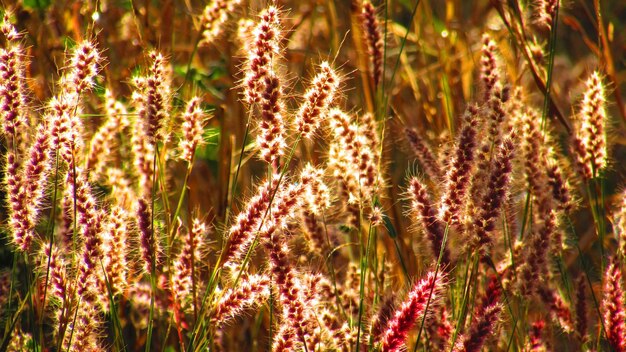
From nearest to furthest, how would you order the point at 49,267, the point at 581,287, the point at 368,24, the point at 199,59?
the point at 49,267 → the point at 581,287 → the point at 368,24 → the point at 199,59

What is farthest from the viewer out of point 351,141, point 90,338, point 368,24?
point 368,24

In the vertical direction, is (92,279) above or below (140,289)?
above

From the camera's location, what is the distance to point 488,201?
1466 mm

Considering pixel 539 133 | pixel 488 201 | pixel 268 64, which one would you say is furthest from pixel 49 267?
pixel 539 133

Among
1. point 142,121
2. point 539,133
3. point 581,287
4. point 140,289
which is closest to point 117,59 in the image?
point 140,289

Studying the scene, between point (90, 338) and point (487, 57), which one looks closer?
point (90, 338)

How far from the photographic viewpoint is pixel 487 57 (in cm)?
173

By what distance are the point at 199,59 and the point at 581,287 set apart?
1771 millimetres

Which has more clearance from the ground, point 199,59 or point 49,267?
point 199,59

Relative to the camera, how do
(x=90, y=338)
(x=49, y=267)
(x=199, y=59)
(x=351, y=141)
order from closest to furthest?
1. (x=49, y=267)
2. (x=90, y=338)
3. (x=351, y=141)
4. (x=199, y=59)

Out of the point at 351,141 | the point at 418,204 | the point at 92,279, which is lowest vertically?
the point at 92,279

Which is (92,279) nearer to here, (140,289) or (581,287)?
(140,289)

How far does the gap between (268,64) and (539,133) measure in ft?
2.47

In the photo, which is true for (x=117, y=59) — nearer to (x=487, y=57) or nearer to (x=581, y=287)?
(x=487, y=57)
